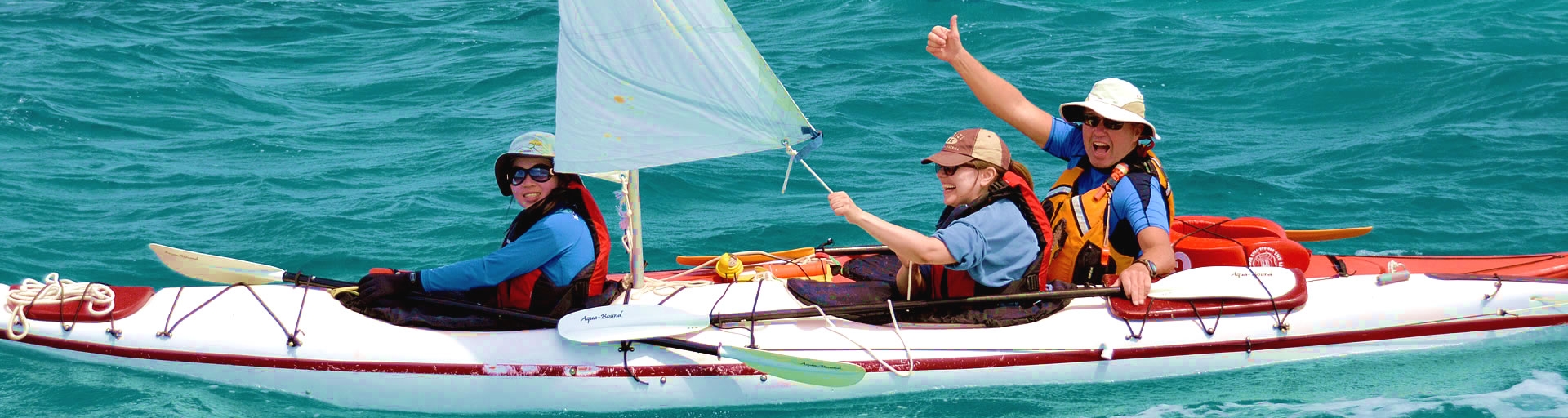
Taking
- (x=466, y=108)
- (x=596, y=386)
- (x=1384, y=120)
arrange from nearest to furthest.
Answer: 1. (x=596, y=386)
2. (x=1384, y=120)
3. (x=466, y=108)

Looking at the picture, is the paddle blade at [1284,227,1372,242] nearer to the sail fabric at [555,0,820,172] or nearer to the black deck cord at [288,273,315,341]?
the sail fabric at [555,0,820,172]

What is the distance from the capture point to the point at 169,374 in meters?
5.66

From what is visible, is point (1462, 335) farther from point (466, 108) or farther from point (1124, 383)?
point (466, 108)

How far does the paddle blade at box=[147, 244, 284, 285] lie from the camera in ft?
19.7

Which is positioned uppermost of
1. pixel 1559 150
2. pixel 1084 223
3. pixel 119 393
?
pixel 1559 150

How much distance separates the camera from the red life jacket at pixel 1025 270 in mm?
5078

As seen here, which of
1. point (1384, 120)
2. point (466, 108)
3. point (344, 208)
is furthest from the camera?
point (466, 108)

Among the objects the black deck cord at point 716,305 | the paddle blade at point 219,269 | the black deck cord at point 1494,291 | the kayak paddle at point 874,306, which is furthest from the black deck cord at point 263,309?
the black deck cord at point 1494,291

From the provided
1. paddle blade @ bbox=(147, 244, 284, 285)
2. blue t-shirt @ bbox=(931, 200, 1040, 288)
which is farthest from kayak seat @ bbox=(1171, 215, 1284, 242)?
paddle blade @ bbox=(147, 244, 284, 285)

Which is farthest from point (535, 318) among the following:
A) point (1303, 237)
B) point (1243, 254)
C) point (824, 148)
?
point (824, 148)

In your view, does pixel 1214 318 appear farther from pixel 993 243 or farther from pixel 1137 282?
pixel 993 243

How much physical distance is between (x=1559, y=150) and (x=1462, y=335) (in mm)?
5120

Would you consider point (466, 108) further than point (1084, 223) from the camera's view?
Yes

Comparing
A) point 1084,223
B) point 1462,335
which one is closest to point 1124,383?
point 1084,223
